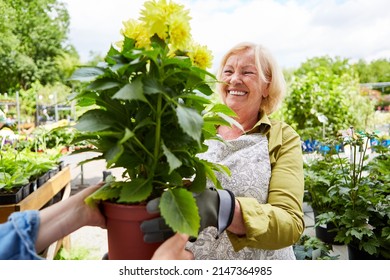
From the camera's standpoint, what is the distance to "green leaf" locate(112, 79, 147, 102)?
0.58m

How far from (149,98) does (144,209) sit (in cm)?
21

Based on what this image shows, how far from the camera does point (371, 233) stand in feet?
5.49

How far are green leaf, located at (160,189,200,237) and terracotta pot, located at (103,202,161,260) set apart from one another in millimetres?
53

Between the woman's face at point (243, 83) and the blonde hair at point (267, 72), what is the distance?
14mm

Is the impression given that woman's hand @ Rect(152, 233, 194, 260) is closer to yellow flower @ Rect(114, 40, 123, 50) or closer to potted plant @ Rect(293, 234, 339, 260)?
yellow flower @ Rect(114, 40, 123, 50)

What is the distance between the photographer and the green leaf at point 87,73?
2.11 feet

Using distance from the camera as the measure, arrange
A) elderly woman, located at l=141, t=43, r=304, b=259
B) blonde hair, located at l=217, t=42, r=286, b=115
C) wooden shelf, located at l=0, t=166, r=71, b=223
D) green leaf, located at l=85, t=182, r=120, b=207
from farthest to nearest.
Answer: wooden shelf, located at l=0, t=166, r=71, b=223, blonde hair, located at l=217, t=42, r=286, b=115, elderly woman, located at l=141, t=43, r=304, b=259, green leaf, located at l=85, t=182, r=120, b=207

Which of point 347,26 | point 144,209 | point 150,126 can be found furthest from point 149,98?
point 347,26

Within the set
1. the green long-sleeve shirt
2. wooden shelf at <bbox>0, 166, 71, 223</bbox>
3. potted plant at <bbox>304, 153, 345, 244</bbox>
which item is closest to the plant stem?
the green long-sleeve shirt

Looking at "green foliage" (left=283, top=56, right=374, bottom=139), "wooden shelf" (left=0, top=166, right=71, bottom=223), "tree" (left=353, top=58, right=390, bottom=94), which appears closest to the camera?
"wooden shelf" (left=0, top=166, right=71, bottom=223)

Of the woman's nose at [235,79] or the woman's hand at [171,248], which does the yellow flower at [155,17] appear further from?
the woman's nose at [235,79]

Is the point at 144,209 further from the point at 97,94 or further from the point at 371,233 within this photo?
the point at 371,233

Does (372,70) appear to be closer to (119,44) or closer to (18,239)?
(119,44)

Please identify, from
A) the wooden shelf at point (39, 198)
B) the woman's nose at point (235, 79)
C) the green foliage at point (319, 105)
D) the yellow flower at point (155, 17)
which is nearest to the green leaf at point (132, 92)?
the yellow flower at point (155, 17)
